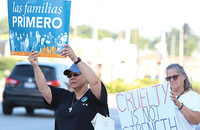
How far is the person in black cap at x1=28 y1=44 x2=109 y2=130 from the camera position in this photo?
4.82 metres

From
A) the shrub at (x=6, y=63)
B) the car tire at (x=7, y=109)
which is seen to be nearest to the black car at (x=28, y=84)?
the car tire at (x=7, y=109)

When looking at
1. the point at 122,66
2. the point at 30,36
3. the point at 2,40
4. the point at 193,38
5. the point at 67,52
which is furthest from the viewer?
the point at 193,38

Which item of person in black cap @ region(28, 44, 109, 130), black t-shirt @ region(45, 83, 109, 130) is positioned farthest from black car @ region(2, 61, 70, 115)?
black t-shirt @ region(45, 83, 109, 130)

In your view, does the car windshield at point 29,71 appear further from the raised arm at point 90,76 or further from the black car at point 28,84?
the raised arm at point 90,76

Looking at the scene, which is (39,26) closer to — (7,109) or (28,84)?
(28,84)

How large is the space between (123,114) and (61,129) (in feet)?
2.48

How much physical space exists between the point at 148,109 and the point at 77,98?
771 mm

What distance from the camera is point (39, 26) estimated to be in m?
5.18

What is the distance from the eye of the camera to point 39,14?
5.21 metres

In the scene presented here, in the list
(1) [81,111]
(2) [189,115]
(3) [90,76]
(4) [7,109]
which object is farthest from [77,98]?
(4) [7,109]

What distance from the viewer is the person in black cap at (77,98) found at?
190 inches

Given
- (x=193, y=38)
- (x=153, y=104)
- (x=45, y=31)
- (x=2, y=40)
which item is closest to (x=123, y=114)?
(x=153, y=104)

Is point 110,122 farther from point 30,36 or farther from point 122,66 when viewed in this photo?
point 122,66

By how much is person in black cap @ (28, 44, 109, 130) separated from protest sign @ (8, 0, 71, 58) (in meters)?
0.12
